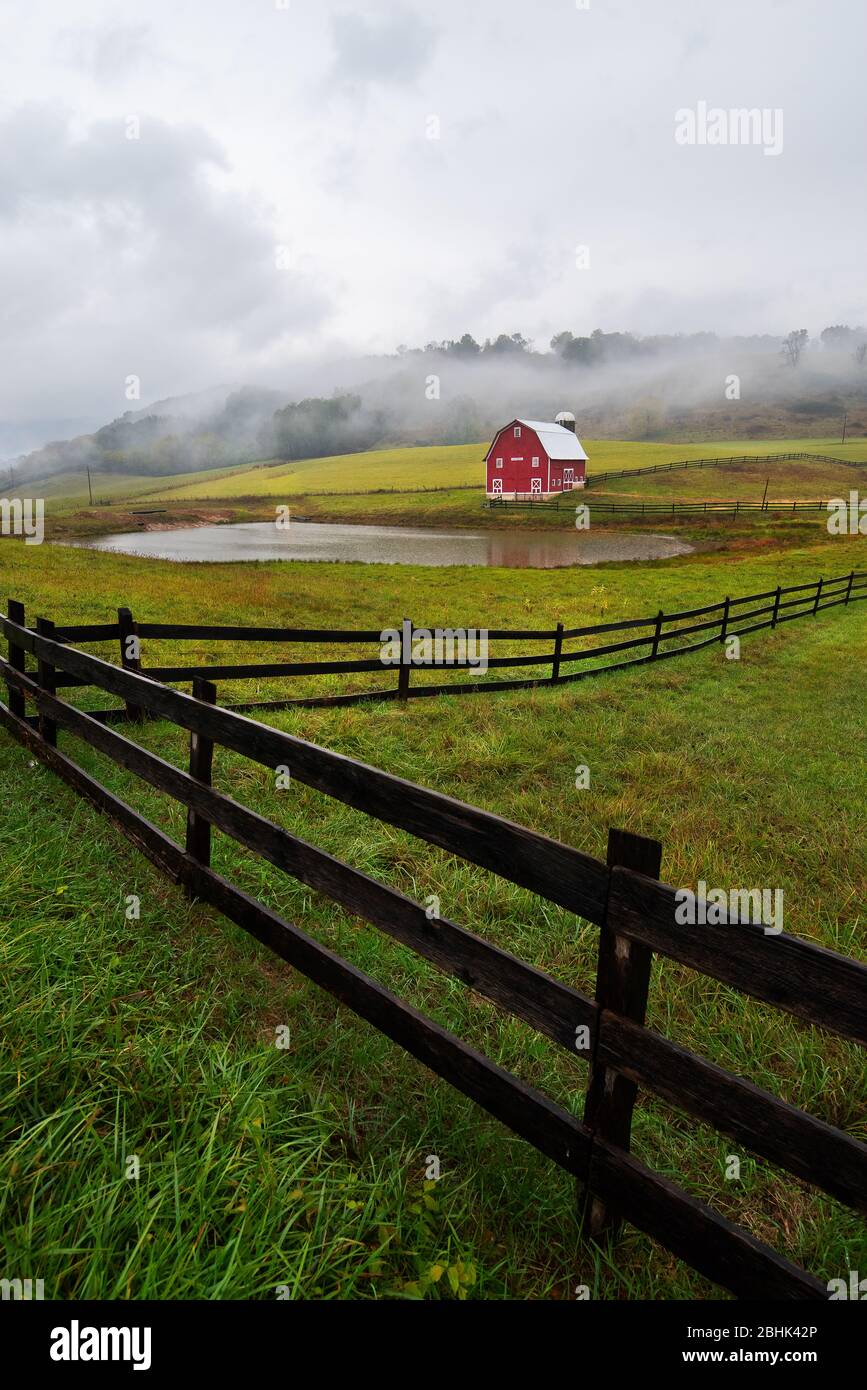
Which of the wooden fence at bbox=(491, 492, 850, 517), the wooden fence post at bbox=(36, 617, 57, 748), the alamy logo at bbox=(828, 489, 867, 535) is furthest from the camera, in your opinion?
the wooden fence at bbox=(491, 492, 850, 517)

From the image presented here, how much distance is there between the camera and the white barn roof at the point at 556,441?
7888 cm

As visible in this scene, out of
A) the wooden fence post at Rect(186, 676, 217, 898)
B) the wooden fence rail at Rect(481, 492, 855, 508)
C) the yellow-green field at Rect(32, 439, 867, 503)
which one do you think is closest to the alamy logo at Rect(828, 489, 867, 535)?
the wooden fence rail at Rect(481, 492, 855, 508)

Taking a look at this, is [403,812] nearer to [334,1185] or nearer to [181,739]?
[334,1185]

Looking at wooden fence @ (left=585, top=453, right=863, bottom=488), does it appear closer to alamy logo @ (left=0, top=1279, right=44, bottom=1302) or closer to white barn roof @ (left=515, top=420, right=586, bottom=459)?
white barn roof @ (left=515, top=420, right=586, bottom=459)

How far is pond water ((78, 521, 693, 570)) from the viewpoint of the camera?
4000cm

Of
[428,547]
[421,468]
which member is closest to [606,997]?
[428,547]

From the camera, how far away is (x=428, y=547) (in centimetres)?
4784

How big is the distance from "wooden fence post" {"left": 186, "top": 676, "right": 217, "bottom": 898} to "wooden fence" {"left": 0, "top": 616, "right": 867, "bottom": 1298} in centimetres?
61

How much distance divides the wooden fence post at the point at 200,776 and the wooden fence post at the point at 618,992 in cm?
276

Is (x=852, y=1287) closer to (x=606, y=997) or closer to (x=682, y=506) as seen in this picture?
(x=606, y=997)

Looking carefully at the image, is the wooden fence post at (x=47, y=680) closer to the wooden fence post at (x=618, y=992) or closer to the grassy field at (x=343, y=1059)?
the grassy field at (x=343, y=1059)
